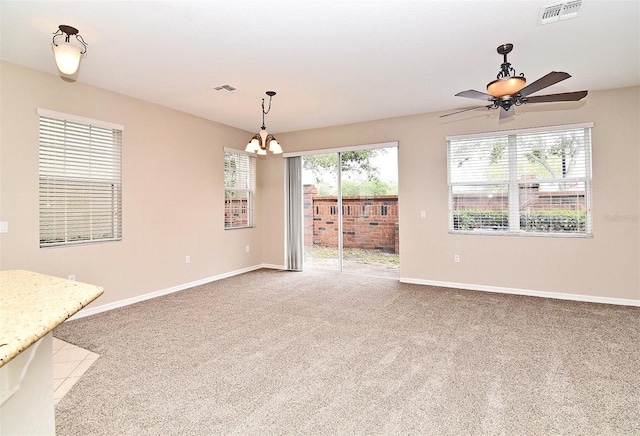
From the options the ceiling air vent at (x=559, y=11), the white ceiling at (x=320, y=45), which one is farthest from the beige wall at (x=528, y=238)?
the ceiling air vent at (x=559, y=11)

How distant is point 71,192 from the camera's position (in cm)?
372

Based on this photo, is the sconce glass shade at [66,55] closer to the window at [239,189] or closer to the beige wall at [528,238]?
the window at [239,189]

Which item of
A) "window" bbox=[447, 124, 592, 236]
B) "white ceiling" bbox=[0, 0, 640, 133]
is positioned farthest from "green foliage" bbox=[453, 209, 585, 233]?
"white ceiling" bbox=[0, 0, 640, 133]

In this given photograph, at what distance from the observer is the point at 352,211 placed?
19.4 ft

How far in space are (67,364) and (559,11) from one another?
470cm

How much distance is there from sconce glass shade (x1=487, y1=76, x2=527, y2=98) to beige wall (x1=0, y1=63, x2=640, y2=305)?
2290 millimetres

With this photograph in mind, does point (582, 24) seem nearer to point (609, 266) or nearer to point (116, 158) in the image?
point (609, 266)

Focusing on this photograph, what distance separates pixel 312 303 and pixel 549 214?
345cm

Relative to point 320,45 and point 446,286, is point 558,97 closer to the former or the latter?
point 320,45

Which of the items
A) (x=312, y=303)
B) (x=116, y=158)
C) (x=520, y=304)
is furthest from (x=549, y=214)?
(x=116, y=158)

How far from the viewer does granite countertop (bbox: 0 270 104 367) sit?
840mm

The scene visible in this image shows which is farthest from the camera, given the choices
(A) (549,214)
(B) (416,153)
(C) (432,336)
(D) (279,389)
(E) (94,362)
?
(B) (416,153)

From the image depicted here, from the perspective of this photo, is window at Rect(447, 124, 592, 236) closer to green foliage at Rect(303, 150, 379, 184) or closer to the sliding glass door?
the sliding glass door

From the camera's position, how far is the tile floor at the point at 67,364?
89.5 inches
